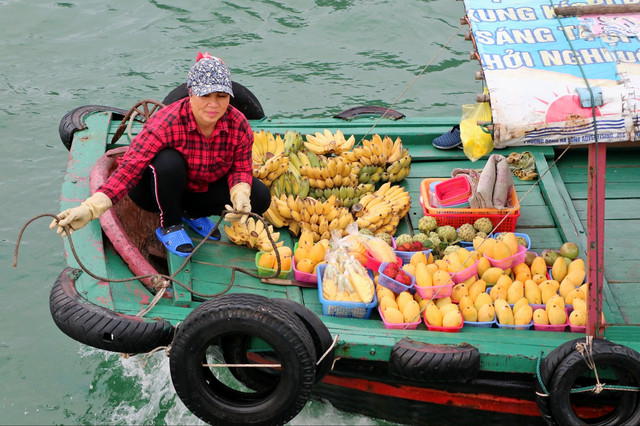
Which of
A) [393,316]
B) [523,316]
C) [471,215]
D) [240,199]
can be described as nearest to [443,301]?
[393,316]

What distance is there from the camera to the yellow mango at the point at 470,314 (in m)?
3.98

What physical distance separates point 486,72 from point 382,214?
1.50 meters

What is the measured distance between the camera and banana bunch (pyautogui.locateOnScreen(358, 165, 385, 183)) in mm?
5375

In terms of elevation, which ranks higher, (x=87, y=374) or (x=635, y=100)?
(x=635, y=100)

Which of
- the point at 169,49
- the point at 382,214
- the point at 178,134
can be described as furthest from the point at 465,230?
the point at 169,49

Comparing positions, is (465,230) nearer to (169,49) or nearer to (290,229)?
(290,229)

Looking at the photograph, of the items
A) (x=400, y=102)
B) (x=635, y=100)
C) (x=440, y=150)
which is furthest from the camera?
(x=400, y=102)

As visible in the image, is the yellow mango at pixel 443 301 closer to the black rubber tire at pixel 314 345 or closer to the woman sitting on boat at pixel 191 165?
the black rubber tire at pixel 314 345

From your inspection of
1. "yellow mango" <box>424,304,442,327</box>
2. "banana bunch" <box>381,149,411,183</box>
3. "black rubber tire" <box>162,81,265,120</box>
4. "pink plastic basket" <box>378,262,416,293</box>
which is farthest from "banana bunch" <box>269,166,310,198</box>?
"yellow mango" <box>424,304,442,327</box>

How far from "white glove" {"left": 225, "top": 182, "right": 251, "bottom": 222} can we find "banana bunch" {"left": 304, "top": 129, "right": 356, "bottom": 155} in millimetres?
1163

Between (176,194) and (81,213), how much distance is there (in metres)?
0.73

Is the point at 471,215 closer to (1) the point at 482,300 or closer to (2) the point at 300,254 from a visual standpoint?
(1) the point at 482,300

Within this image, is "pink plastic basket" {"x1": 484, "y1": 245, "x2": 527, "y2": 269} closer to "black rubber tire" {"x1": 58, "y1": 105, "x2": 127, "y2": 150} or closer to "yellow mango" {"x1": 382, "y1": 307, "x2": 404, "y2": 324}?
"yellow mango" {"x1": 382, "y1": 307, "x2": 404, "y2": 324}

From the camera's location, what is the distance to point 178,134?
4.21 m
